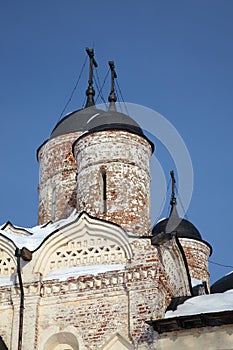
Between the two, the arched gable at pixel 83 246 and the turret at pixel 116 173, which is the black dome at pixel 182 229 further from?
the arched gable at pixel 83 246

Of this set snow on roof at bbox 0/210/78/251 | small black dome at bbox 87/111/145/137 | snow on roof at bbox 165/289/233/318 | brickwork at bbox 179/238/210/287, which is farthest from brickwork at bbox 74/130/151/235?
brickwork at bbox 179/238/210/287

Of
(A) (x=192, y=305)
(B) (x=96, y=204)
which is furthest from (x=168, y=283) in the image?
(B) (x=96, y=204)

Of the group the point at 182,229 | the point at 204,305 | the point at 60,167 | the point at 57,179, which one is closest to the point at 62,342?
the point at 204,305

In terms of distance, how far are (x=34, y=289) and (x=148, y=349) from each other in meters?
2.30

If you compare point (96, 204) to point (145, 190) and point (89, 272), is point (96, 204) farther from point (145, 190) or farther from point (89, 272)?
point (89, 272)

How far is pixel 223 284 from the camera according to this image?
613 inches

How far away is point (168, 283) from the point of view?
11.9 meters

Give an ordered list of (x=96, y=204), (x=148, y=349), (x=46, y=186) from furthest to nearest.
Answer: (x=46, y=186)
(x=96, y=204)
(x=148, y=349)

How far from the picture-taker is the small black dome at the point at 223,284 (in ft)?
50.0

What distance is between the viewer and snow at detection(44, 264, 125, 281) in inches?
458

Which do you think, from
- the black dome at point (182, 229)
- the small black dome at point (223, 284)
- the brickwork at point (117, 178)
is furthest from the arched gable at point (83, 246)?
the black dome at point (182, 229)

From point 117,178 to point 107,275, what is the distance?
8.00ft

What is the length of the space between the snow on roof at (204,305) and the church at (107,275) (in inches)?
0.7

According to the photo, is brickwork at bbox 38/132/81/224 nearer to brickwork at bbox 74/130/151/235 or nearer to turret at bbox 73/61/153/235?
turret at bbox 73/61/153/235
